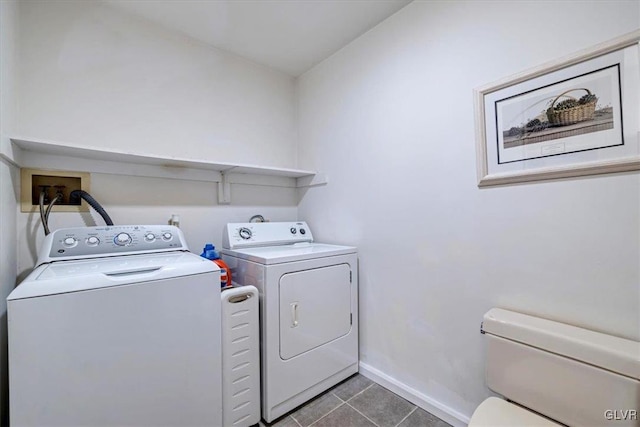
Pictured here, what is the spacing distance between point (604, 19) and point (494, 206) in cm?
81

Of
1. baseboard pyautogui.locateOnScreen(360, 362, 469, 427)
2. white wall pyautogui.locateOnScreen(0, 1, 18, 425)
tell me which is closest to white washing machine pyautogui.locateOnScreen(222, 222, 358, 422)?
baseboard pyautogui.locateOnScreen(360, 362, 469, 427)

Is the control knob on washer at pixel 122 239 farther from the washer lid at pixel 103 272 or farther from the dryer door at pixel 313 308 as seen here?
the dryer door at pixel 313 308

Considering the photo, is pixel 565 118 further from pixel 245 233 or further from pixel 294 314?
pixel 245 233

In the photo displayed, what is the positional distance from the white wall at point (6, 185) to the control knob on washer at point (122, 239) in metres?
0.39

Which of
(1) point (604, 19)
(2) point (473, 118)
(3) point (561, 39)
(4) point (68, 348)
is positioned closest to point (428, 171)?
(2) point (473, 118)

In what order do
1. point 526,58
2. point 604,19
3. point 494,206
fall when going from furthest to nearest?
point 494,206 → point 526,58 → point 604,19

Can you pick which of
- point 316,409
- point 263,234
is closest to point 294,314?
point 316,409

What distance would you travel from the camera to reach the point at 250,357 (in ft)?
4.70

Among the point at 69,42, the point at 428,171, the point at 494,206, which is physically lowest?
the point at 494,206

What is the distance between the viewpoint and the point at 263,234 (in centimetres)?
Answer: 204

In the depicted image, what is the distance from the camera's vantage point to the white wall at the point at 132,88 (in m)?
1.47

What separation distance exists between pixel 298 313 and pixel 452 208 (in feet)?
3.56

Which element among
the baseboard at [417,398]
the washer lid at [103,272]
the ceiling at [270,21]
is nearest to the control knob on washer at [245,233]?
the washer lid at [103,272]

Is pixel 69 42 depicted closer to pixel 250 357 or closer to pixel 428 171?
pixel 250 357
